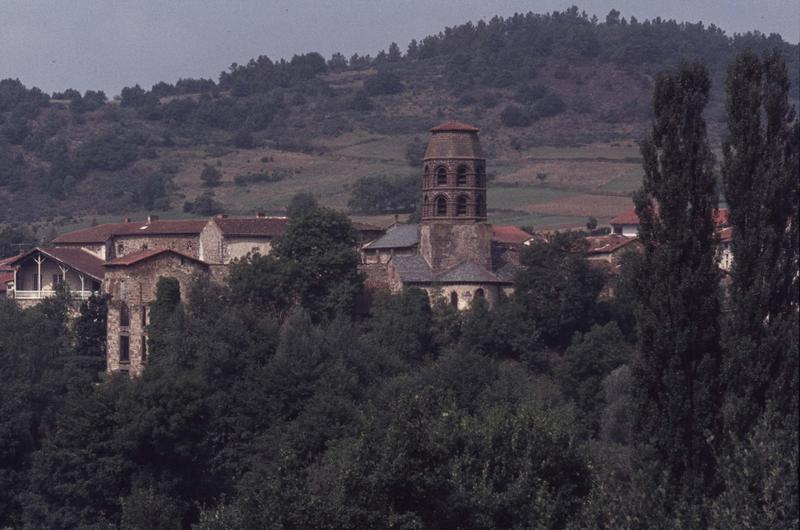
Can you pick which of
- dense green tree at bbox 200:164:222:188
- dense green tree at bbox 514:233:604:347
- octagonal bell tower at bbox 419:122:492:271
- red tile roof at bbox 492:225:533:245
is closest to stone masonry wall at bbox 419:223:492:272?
octagonal bell tower at bbox 419:122:492:271

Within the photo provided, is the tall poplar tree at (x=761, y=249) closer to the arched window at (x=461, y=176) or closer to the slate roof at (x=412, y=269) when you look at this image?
the slate roof at (x=412, y=269)

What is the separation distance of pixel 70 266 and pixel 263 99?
120044mm

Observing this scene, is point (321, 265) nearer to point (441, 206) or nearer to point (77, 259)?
point (441, 206)

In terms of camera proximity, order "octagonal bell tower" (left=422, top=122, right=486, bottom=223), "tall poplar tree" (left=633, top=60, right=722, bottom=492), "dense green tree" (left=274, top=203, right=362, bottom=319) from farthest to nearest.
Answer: "octagonal bell tower" (left=422, top=122, right=486, bottom=223) → "dense green tree" (left=274, top=203, right=362, bottom=319) → "tall poplar tree" (left=633, top=60, right=722, bottom=492)

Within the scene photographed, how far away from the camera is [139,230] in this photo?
7169 centimetres

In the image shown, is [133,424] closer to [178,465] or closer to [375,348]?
[178,465]

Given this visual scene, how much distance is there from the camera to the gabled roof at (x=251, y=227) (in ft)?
227

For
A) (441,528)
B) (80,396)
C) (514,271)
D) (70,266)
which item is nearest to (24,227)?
(70,266)

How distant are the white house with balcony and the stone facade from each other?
362 cm

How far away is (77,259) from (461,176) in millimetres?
16560

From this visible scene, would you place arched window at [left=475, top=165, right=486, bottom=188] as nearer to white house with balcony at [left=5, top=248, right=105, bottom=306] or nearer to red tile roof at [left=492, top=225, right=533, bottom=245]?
red tile roof at [left=492, top=225, right=533, bottom=245]

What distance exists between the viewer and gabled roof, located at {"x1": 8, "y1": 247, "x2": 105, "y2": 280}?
67.1 metres

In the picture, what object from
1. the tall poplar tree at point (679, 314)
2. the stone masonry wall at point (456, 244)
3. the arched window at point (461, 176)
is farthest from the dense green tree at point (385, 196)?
the tall poplar tree at point (679, 314)

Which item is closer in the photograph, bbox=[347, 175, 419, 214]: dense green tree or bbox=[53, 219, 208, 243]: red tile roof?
bbox=[53, 219, 208, 243]: red tile roof
